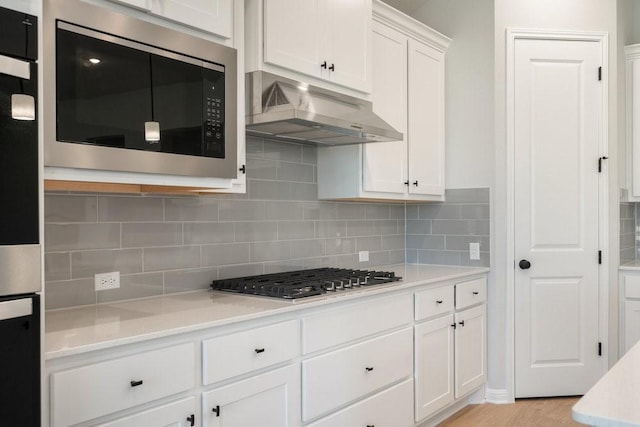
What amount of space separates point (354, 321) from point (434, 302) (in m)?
0.83

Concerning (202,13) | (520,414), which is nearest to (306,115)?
(202,13)

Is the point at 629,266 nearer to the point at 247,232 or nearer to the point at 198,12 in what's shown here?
the point at 247,232

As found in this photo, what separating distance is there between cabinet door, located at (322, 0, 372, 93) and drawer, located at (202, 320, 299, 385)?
4.44ft

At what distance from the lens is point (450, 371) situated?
3438 millimetres

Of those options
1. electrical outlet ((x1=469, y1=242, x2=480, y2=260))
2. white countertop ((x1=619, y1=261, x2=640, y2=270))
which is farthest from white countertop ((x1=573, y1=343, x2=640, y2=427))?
white countertop ((x1=619, y1=261, x2=640, y2=270))

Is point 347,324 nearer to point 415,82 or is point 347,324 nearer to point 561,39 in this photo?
point 415,82

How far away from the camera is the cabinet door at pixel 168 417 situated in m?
1.65

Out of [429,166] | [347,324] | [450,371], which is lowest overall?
[450,371]

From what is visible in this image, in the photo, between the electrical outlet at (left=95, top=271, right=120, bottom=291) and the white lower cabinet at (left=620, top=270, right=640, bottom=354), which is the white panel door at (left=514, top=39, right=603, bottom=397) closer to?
the white lower cabinet at (left=620, top=270, right=640, bottom=354)

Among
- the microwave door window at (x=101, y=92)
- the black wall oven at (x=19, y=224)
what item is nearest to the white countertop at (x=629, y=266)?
the microwave door window at (x=101, y=92)

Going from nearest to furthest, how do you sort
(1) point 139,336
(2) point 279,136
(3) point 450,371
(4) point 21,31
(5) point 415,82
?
(4) point 21,31 < (1) point 139,336 < (2) point 279,136 < (3) point 450,371 < (5) point 415,82

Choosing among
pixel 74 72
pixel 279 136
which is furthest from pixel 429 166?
pixel 74 72

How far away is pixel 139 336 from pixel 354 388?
1242mm

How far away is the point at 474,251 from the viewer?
396 centimetres
